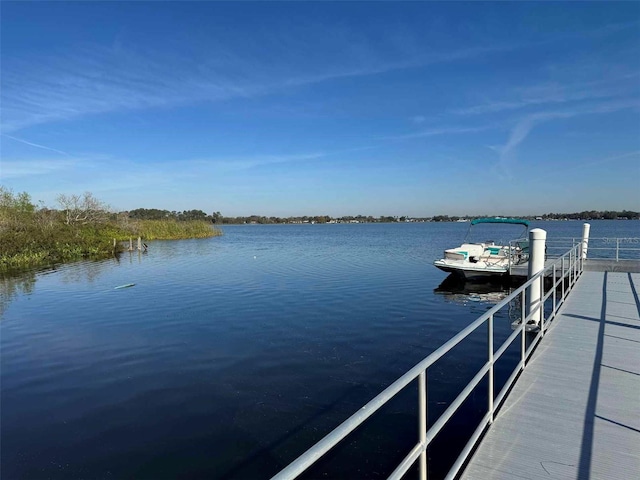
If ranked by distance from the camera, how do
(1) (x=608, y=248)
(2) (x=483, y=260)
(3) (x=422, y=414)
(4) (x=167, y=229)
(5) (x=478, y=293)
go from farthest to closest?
(4) (x=167, y=229)
(2) (x=483, y=260)
(5) (x=478, y=293)
(1) (x=608, y=248)
(3) (x=422, y=414)

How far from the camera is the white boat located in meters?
17.2

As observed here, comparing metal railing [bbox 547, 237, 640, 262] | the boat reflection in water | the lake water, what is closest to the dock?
the lake water

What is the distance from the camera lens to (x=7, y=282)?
20219mm

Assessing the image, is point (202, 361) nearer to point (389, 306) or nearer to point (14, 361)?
point (14, 361)

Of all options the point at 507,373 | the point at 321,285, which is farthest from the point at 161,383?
the point at 321,285

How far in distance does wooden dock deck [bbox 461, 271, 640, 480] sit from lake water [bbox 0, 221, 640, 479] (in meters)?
1.49

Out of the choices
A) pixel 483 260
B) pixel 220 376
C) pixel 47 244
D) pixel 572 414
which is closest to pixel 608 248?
pixel 483 260

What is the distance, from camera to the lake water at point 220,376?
5.30 metres

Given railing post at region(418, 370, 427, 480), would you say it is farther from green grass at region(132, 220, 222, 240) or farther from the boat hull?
green grass at region(132, 220, 222, 240)

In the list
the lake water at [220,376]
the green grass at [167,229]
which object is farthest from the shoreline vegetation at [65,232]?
the lake water at [220,376]

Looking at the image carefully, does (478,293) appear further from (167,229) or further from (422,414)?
(167,229)

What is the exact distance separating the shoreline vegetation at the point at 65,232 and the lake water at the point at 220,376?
15.6 m

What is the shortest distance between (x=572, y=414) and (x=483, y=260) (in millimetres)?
14814

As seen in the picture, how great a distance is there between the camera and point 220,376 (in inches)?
306
